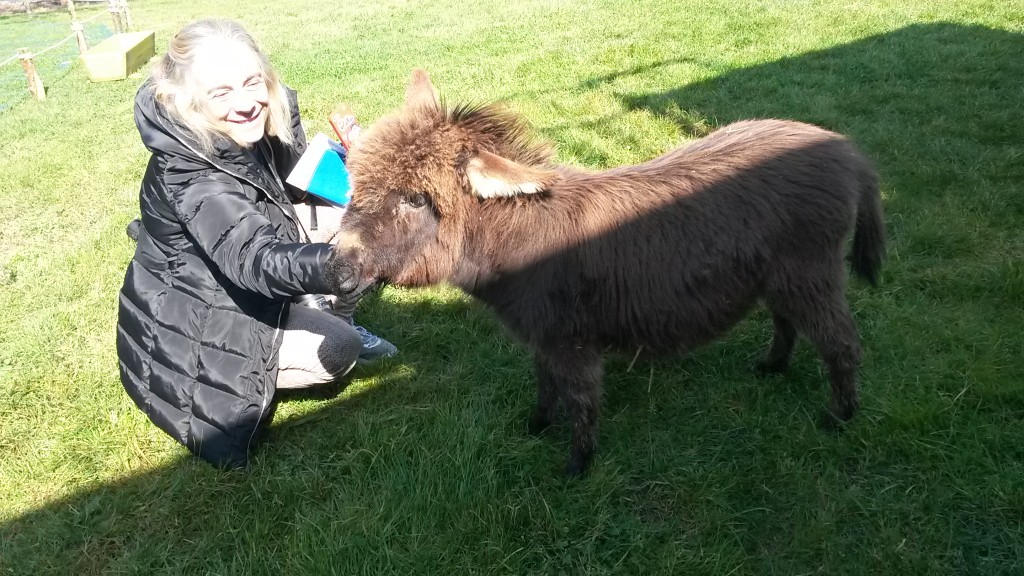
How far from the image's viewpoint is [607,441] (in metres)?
3.04

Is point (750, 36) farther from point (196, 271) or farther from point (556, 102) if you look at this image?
point (196, 271)

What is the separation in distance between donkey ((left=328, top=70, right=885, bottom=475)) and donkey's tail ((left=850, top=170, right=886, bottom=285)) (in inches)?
1.3

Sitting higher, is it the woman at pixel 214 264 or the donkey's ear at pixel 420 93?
the donkey's ear at pixel 420 93

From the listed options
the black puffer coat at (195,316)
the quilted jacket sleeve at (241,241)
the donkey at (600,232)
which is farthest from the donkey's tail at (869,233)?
the black puffer coat at (195,316)

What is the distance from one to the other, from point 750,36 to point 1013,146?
3.88 m

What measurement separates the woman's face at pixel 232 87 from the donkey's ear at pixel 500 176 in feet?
4.29

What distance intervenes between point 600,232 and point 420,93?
3.18 ft

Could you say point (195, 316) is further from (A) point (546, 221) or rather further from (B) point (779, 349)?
(B) point (779, 349)

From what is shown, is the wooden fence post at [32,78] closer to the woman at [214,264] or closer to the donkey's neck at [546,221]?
the woman at [214,264]

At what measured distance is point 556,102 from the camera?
680cm

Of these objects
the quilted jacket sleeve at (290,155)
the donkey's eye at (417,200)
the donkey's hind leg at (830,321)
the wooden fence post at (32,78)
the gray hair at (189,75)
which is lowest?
the wooden fence post at (32,78)

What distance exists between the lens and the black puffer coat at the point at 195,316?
107 inches

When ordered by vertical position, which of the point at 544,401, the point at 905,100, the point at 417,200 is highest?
the point at 417,200

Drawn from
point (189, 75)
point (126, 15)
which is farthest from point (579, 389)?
point (126, 15)
